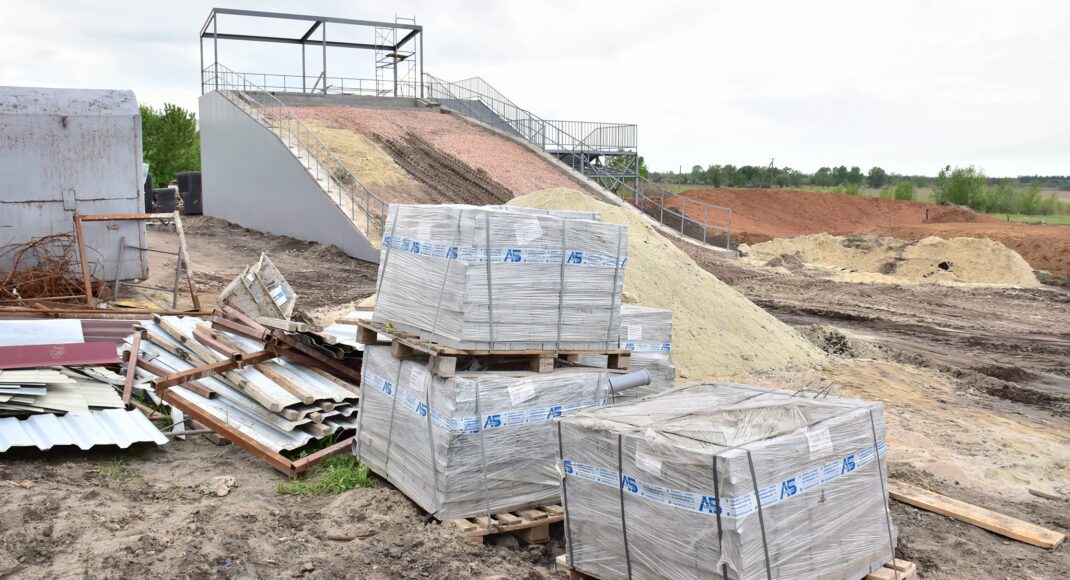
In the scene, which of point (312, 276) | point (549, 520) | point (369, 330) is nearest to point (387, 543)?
point (549, 520)

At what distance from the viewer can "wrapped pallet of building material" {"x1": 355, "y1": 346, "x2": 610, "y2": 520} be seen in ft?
19.6

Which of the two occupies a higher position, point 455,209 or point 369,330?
point 455,209

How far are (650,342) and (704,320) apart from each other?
3834 millimetres

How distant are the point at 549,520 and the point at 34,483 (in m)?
3.74

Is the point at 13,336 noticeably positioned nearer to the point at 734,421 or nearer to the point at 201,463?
the point at 201,463

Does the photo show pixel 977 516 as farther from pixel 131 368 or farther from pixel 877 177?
pixel 877 177

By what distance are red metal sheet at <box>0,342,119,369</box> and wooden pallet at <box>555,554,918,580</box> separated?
217 inches

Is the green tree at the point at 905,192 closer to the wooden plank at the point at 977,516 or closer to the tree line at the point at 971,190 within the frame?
the tree line at the point at 971,190

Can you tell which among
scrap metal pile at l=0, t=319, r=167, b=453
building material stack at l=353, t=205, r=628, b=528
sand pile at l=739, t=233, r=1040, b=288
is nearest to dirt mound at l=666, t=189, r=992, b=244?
sand pile at l=739, t=233, r=1040, b=288

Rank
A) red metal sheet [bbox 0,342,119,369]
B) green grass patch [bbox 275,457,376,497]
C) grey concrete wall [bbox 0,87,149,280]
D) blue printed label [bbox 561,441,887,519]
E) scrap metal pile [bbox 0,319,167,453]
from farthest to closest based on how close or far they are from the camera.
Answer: grey concrete wall [bbox 0,87,149,280]
red metal sheet [bbox 0,342,119,369]
scrap metal pile [bbox 0,319,167,453]
green grass patch [bbox 275,457,376,497]
blue printed label [bbox 561,441,887,519]

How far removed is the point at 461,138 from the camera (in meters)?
31.2

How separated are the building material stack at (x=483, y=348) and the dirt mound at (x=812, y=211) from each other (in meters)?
31.5

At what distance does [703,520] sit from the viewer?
436 centimetres

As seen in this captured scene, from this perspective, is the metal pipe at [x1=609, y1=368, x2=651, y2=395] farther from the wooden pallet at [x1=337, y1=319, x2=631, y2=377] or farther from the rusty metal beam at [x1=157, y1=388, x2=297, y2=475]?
the rusty metal beam at [x1=157, y1=388, x2=297, y2=475]
